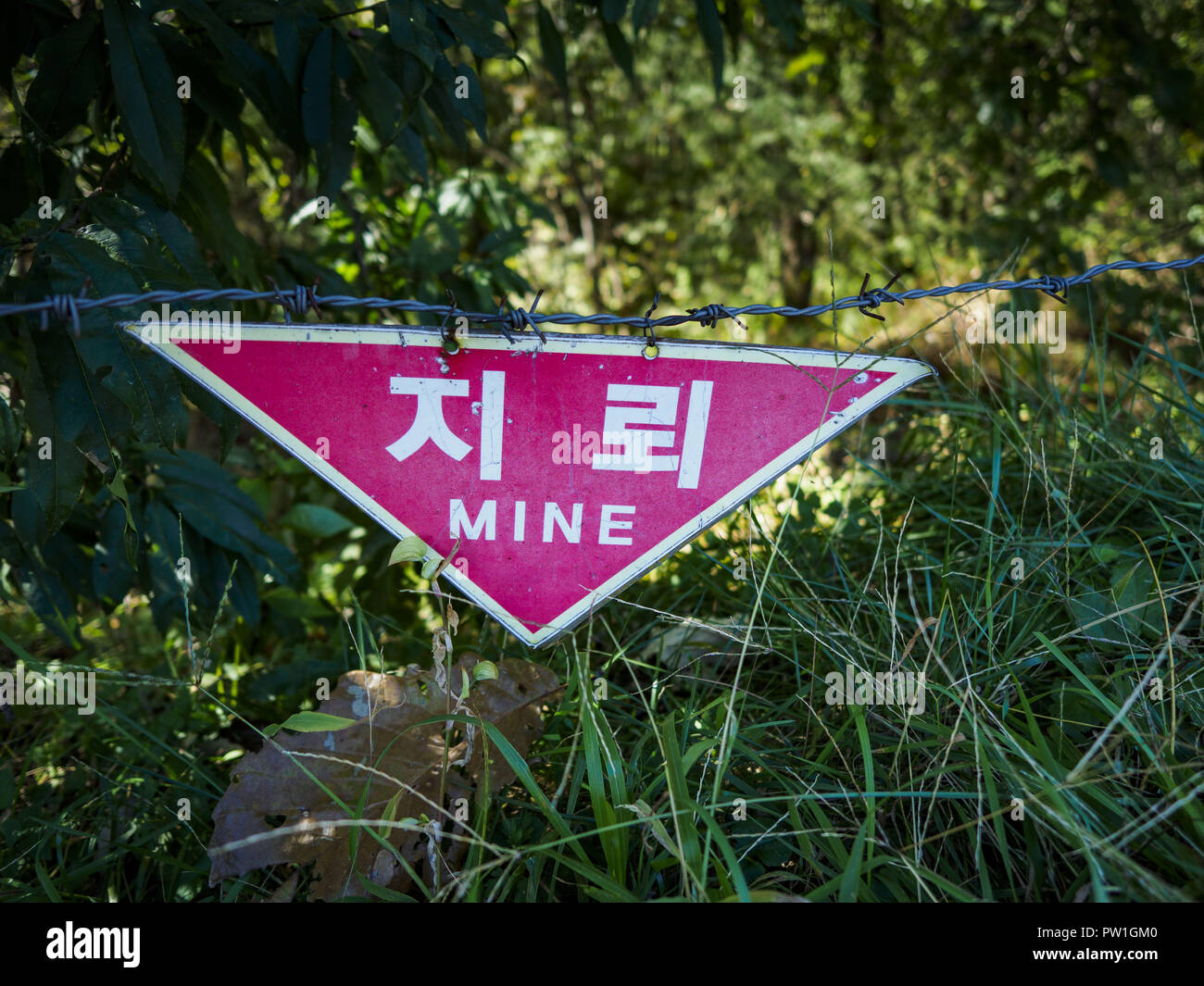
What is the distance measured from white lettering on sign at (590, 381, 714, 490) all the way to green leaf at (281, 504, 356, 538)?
157 centimetres

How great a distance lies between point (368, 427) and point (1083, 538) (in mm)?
1521

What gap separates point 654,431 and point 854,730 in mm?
696

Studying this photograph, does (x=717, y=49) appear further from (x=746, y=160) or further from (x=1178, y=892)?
(x=746, y=160)

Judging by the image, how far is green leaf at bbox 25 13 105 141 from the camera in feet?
4.32

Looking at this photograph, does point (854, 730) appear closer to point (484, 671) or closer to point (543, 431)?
point (484, 671)

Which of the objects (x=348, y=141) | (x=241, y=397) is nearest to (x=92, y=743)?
(x=241, y=397)

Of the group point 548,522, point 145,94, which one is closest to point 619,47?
point 145,94

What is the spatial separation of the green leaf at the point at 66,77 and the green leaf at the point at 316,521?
55.2 inches

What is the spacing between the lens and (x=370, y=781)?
130 centimetres

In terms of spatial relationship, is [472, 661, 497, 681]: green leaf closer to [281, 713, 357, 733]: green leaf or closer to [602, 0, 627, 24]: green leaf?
[281, 713, 357, 733]: green leaf

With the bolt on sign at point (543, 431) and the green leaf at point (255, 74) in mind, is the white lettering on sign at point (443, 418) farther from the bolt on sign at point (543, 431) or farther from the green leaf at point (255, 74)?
the green leaf at point (255, 74)

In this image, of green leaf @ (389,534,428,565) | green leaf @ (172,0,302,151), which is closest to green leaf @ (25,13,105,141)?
green leaf @ (172,0,302,151)

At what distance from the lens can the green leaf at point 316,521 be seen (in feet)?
8.50

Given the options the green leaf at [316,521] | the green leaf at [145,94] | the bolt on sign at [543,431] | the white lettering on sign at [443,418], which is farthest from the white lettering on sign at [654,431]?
the green leaf at [316,521]
